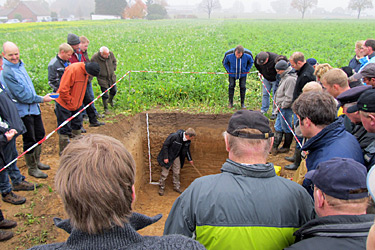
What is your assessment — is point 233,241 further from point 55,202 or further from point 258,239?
point 55,202

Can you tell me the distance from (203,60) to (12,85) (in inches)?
371

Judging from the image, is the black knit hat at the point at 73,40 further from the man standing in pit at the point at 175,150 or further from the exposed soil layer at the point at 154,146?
the man standing in pit at the point at 175,150

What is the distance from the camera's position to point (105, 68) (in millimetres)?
7367

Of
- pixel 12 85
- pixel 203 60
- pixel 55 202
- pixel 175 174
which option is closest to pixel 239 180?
pixel 55 202

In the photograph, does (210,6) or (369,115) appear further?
(210,6)

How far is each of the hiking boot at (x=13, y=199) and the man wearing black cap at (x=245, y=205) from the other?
3.78 metres

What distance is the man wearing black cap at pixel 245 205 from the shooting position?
1.69 m

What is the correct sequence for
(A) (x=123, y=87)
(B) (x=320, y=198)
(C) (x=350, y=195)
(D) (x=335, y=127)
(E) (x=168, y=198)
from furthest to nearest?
(A) (x=123, y=87) < (E) (x=168, y=198) < (D) (x=335, y=127) < (B) (x=320, y=198) < (C) (x=350, y=195)

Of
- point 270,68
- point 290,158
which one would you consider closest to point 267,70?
point 270,68

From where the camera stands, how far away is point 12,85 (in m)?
A: 4.45

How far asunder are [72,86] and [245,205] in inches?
188

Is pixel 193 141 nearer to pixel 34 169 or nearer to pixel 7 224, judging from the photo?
pixel 34 169

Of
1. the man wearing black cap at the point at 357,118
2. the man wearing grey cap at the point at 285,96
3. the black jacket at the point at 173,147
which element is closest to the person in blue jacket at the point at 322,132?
the man wearing black cap at the point at 357,118

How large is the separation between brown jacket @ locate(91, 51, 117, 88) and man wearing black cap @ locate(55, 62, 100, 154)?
1.94 meters
